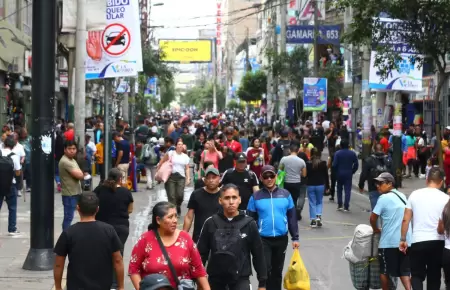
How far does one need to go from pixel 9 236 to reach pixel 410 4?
891cm

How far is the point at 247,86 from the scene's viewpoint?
264 ft

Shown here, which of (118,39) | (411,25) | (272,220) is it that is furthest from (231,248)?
(118,39)

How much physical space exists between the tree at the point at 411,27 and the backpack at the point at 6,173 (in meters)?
8.41

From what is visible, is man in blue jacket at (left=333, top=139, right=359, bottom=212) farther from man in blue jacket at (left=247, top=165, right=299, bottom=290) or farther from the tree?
man in blue jacket at (left=247, top=165, right=299, bottom=290)

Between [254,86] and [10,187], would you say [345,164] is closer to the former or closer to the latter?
[10,187]

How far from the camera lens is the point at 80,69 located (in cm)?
1989

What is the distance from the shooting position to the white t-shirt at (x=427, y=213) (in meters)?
9.45

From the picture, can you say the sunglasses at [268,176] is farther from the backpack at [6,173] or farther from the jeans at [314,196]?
the jeans at [314,196]

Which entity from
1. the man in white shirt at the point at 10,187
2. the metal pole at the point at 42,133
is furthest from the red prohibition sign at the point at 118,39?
the metal pole at the point at 42,133

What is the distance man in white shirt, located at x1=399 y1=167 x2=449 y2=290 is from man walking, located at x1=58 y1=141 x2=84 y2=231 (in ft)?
17.6

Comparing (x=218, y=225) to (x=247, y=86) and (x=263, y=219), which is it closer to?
(x=263, y=219)

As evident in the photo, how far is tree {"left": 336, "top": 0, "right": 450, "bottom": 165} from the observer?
18.2 m

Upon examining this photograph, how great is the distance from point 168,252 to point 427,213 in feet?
12.2

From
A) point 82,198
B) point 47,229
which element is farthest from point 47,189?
point 82,198
